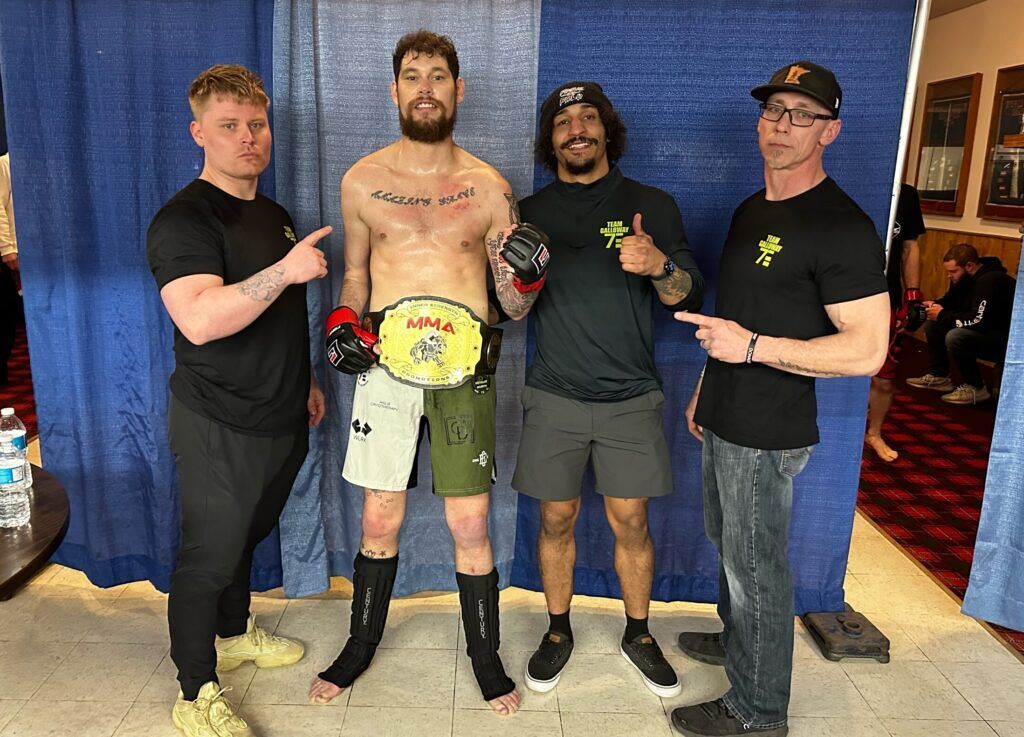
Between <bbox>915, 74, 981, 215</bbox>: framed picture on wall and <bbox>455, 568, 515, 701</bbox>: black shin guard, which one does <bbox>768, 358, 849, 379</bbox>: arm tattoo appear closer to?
<bbox>455, 568, 515, 701</bbox>: black shin guard

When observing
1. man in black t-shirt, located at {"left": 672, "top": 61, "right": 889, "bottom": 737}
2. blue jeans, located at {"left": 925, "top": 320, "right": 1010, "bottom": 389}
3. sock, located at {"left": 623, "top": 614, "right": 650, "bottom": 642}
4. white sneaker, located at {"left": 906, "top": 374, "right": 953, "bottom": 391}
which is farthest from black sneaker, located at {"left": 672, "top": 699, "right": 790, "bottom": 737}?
white sneaker, located at {"left": 906, "top": 374, "right": 953, "bottom": 391}

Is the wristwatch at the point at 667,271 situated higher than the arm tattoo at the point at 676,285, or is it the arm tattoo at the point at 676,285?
the wristwatch at the point at 667,271

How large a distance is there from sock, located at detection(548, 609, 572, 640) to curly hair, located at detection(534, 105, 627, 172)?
138 centimetres

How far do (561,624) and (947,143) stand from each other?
6.60 meters

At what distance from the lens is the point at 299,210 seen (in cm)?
265

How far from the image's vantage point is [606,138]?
234cm

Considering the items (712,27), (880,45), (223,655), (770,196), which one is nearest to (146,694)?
(223,655)

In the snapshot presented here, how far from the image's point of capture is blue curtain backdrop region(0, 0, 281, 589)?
250 centimetres

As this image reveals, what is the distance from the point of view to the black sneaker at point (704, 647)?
2.58 m

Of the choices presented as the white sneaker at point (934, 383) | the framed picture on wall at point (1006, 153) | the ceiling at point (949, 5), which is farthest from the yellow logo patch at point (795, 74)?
the ceiling at point (949, 5)

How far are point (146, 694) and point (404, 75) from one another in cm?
191

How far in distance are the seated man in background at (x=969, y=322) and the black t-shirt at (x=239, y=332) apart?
420cm

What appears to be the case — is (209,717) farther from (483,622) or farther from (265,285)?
(265,285)

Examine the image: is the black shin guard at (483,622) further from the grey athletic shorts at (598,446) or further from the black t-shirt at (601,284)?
the black t-shirt at (601,284)
